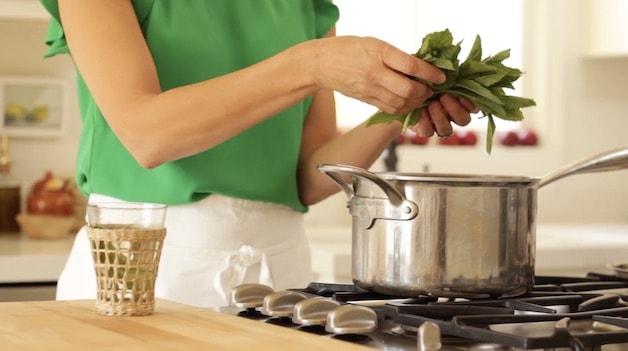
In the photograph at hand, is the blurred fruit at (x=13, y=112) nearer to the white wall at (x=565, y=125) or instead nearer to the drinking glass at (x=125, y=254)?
the white wall at (x=565, y=125)

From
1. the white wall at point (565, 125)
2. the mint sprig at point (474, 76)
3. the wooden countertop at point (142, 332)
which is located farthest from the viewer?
the white wall at point (565, 125)

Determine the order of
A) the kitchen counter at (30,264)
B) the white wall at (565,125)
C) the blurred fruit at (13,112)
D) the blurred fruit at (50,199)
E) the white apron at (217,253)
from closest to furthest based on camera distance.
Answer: the white apron at (217,253)
the kitchen counter at (30,264)
the blurred fruit at (50,199)
the blurred fruit at (13,112)
the white wall at (565,125)

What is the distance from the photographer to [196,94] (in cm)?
141

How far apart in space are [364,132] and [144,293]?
60 cm

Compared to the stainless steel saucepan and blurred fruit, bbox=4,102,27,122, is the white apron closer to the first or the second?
the stainless steel saucepan

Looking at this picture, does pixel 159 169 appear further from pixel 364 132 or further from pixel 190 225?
pixel 364 132

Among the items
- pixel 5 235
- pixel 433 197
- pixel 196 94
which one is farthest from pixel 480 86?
pixel 5 235

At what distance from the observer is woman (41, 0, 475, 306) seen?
4.55 feet

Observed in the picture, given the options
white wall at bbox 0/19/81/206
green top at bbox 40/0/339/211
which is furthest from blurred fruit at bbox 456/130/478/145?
green top at bbox 40/0/339/211

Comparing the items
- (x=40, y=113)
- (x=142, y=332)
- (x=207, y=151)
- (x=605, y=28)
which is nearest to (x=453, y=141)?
(x=605, y=28)

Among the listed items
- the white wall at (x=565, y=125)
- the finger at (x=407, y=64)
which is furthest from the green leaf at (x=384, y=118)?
the white wall at (x=565, y=125)

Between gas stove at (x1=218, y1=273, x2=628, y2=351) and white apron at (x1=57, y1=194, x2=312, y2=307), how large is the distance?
30cm

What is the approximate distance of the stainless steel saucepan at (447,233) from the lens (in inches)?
47.0

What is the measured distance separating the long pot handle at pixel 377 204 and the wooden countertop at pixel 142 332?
191mm
